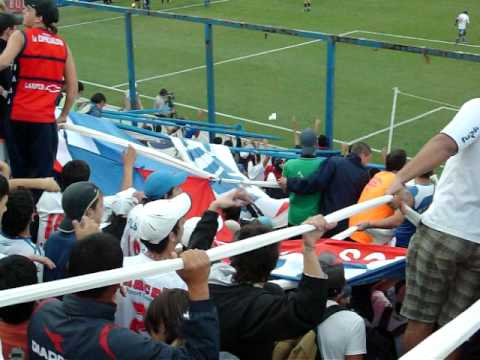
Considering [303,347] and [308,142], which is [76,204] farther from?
[308,142]

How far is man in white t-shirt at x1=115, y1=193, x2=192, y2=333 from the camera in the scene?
3604 millimetres

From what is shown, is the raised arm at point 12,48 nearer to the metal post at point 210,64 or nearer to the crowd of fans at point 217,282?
the crowd of fans at point 217,282

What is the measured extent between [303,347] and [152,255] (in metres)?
0.87

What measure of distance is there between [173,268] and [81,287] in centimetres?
36

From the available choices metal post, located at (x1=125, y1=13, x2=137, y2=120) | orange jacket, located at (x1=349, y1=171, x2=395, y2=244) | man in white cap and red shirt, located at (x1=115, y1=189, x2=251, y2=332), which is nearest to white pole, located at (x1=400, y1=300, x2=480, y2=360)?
man in white cap and red shirt, located at (x1=115, y1=189, x2=251, y2=332)

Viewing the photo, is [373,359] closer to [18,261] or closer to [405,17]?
[18,261]

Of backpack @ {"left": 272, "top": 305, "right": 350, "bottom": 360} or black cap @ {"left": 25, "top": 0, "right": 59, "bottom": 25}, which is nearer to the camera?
backpack @ {"left": 272, "top": 305, "right": 350, "bottom": 360}

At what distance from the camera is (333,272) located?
3549mm

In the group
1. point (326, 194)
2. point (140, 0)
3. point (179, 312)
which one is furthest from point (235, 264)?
point (140, 0)

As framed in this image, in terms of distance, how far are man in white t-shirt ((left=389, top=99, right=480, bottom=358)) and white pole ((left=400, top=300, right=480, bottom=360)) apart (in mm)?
1299

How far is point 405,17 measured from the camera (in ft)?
94.8

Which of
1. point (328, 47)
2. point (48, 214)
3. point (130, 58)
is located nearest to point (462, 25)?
point (130, 58)

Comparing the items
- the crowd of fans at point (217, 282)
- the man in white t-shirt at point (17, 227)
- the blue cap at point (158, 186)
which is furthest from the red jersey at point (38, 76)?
the man in white t-shirt at point (17, 227)

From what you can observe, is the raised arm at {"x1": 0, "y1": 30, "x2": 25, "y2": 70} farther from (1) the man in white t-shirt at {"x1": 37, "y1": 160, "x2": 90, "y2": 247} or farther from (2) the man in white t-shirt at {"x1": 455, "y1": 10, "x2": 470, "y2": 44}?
(2) the man in white t-shirt at {"x1": 455, "y1": 10, "x2": 470, "y2": 44}
